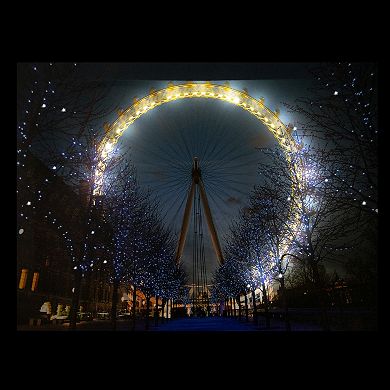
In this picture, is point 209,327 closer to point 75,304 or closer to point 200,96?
point 75,304

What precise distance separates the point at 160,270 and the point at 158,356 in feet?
94.7

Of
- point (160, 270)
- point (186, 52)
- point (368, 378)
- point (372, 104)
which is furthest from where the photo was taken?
point (160, 270)

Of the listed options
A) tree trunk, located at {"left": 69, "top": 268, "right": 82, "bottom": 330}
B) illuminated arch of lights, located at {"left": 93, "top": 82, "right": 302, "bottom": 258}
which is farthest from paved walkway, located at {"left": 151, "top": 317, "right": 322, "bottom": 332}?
illuminated arch of lights, located at {"left": 93, "top": 82, "right": 302, "bottom": 258}

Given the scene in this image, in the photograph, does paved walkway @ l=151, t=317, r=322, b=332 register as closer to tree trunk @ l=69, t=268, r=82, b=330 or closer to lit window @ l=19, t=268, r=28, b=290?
tree trunk @ l=69, t=268, r=82, b=330

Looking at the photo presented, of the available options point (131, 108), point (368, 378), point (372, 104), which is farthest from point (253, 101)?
point (368, 378)

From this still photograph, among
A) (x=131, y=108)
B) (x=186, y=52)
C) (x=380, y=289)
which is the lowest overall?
(x=380, y=289)

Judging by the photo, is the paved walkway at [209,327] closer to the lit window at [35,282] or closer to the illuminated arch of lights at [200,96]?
the illuminated arch of lights at [200,96]

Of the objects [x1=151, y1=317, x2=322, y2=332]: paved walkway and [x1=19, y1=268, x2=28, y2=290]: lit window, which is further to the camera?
[x1=19, y1=268, x2=28, y2=290]: lit window

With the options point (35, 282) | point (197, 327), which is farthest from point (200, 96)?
point (35, 282)

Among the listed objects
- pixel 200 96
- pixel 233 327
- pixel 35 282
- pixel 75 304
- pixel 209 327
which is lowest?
pixel 233 327

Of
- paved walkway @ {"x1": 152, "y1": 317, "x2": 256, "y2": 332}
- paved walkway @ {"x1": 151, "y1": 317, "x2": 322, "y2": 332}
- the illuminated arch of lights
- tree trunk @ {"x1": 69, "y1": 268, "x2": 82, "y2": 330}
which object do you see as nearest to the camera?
tree trunk @ {"x1": 69, "y1": 268, "x2": 82, "y2": 330}

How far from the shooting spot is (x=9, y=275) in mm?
6543

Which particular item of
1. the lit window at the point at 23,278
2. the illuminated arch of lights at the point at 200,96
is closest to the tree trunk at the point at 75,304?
the illuminated arch of lights at the point at 200,96

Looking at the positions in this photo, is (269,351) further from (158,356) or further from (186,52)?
(186,52)
